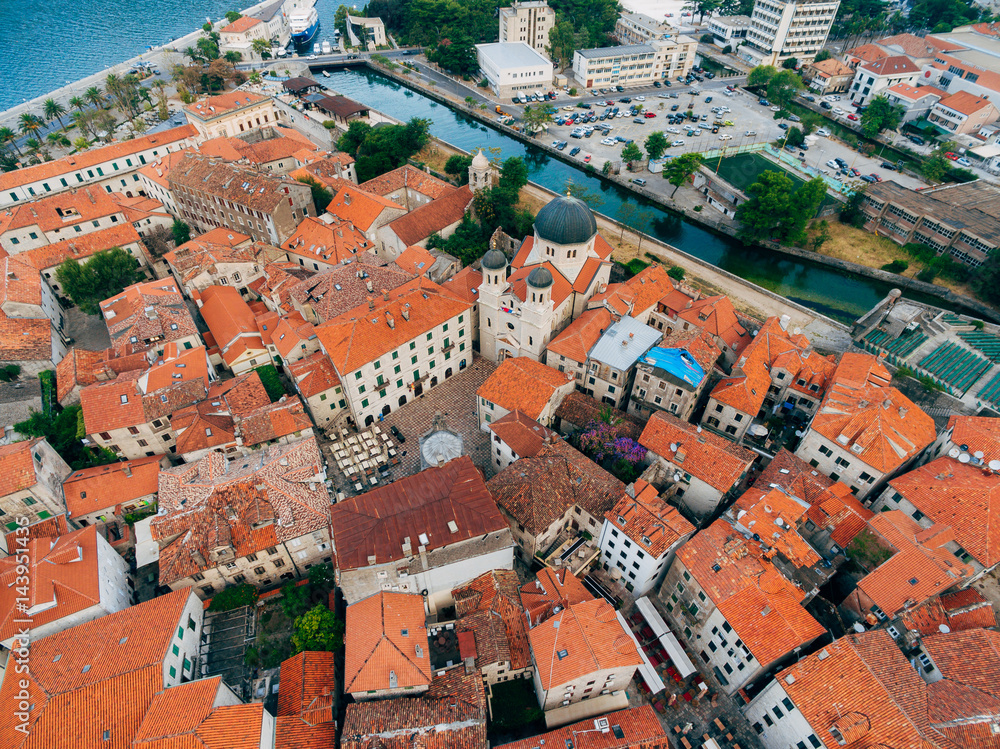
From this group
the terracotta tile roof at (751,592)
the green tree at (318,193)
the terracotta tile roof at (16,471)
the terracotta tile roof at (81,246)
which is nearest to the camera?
the terracotta tile roof at (751,592)

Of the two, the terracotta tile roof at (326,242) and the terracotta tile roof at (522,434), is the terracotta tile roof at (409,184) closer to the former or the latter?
the terracotta tile roof at (326,242)

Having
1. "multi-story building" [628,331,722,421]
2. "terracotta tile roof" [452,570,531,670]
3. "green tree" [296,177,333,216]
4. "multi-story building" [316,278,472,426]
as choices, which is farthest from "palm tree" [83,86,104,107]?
"terracotta tile roof" [452,570,531,670]

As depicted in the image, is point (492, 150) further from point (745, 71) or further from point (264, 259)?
point (745, 71)

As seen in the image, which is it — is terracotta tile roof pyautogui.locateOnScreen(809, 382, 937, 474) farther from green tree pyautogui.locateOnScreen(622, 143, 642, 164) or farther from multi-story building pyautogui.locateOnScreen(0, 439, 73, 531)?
multi-story building pyautogui.locateOnScreen(0, 439, 73, 531)

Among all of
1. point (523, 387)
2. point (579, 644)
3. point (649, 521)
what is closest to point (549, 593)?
point (579, 644)

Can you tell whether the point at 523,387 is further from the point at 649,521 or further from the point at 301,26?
the point at 301,26

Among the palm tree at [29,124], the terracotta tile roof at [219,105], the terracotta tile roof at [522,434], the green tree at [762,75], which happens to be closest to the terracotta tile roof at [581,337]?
the terracotta tile roof at [522,434]

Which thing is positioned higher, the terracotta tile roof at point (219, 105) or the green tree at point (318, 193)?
the terracotta tile roof at point (219, 105)

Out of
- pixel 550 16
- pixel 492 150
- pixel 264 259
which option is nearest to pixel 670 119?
pixel 492 150
